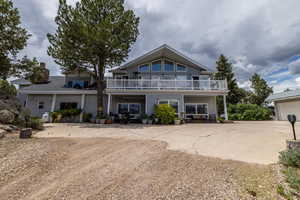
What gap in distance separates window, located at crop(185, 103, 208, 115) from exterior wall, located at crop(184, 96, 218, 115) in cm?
42

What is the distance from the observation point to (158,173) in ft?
9.72

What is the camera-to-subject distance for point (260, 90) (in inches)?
1125

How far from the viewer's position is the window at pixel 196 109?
1462cm

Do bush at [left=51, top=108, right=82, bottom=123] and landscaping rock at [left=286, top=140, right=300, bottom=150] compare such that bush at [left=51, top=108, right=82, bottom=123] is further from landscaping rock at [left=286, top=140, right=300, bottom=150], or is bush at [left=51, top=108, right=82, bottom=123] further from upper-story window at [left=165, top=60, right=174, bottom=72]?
landscaping rock at [left=286, top=140, right=300, bottom=150]

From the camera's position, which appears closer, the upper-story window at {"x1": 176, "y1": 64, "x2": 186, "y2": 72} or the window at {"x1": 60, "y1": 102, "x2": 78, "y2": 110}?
the window at {"x1": 60, "y1": 102, "x2": 78, "y2": 110}

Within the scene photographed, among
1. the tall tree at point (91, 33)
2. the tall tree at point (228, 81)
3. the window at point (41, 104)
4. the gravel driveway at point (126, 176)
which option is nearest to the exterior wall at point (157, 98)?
the tall tree at point (91, 33)

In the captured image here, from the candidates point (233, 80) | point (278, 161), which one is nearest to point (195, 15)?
point (278, 161)

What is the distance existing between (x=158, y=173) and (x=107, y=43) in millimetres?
11738

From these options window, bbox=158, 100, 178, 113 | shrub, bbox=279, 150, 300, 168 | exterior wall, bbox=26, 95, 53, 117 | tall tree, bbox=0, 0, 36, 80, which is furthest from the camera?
exterior wall, bbox=26, 95, 53, 117

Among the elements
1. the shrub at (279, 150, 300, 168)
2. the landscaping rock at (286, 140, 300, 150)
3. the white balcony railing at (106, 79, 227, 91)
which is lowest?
the shrub at (279, 150, 300, 168)

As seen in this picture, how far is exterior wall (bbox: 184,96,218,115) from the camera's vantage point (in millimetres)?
14484

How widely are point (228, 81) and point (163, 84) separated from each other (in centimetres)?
1848

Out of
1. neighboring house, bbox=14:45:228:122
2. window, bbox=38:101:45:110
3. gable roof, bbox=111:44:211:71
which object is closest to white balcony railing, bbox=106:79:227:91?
neighboring house, bbox=14:45:228:122

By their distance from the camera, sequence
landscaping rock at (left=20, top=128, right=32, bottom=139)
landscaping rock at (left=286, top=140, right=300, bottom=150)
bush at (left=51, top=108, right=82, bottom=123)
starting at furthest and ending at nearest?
bush at (left=51, top=108, right=82, bottom=123), landscaping rock at (left=20, top=128, right=32, bottom=139), landscaping rock at (left=286, top=140, right=300, bottom=150)
